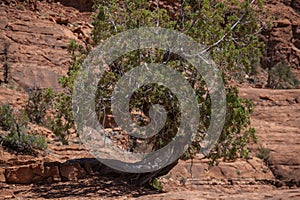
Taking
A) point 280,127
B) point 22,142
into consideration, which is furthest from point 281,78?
point 22,142

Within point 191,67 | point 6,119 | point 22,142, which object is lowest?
point 22,142

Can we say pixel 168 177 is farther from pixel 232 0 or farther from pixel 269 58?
pixel 269 58

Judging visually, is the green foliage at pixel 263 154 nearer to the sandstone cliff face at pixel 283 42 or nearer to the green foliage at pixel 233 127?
the green foliage at pixel 233 127

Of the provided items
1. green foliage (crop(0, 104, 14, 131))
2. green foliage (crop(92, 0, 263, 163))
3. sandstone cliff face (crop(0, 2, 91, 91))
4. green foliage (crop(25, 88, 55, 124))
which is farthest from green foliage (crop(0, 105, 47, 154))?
sandstone cliff face (crop(0, 2, 91, 91))

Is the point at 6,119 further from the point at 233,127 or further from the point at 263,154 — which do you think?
the point at 263,154

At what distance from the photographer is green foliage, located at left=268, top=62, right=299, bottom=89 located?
32875 mm

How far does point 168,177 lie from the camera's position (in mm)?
13680

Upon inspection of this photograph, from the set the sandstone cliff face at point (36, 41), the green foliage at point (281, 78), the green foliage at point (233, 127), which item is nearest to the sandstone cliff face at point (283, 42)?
the green foliage at point (281, 78)

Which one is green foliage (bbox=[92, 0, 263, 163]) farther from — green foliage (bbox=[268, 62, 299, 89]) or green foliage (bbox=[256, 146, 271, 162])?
green foliage (bbox=[268, 62, 299, 89])

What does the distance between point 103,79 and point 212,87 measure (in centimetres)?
259

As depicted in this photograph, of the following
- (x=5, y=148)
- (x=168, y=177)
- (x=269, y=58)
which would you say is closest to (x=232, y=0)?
(x=168, y=177)

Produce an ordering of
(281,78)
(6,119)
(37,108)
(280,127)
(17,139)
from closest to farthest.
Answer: (17,139) < (6,119) < (37,108) < (280,127) < (281,78)

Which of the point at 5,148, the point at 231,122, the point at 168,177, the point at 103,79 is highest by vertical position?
the point at 103,79

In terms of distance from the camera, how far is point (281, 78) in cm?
3300
